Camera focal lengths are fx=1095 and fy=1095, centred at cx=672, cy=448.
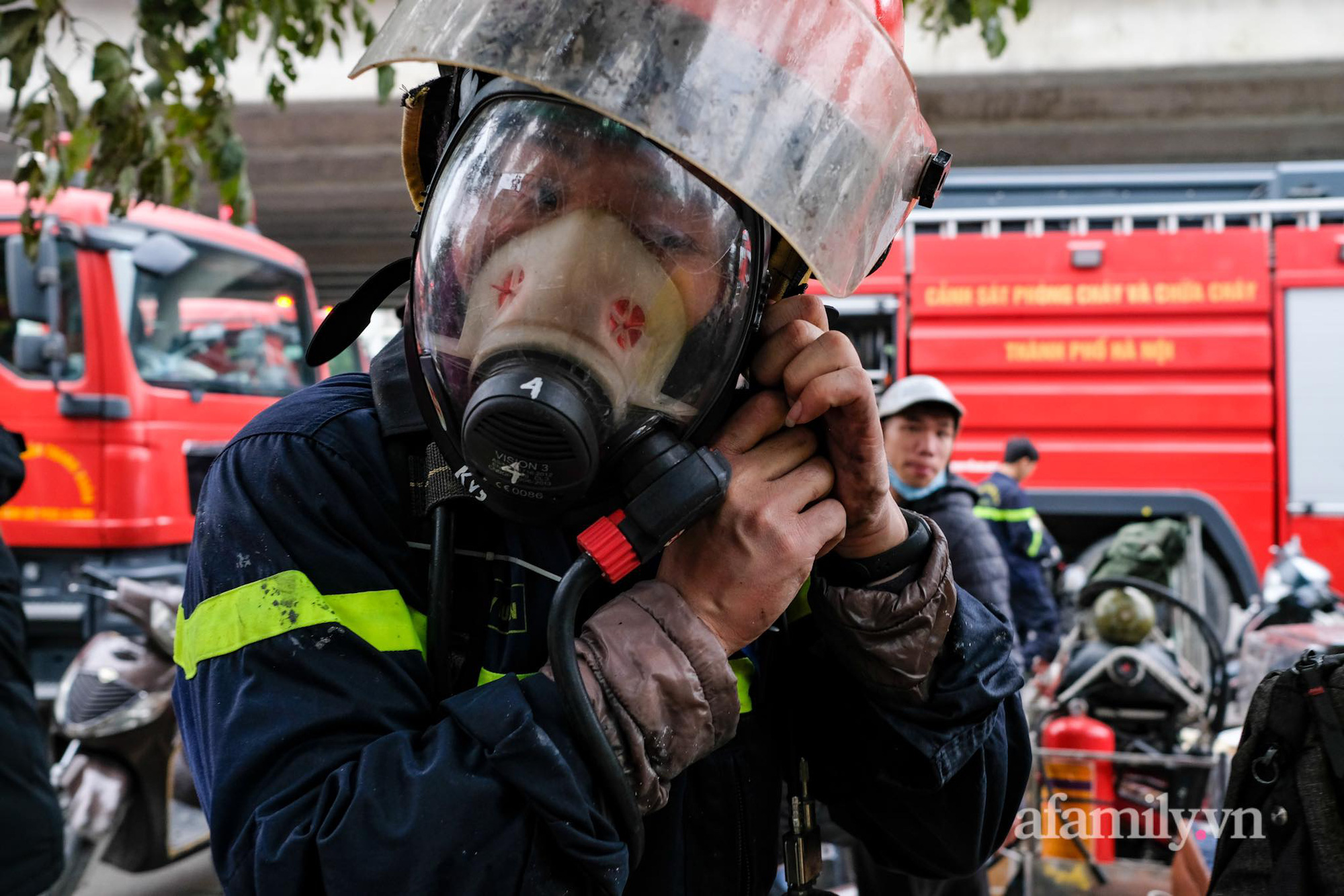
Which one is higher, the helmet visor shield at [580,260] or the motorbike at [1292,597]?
the helmet visor shield at [580,260]

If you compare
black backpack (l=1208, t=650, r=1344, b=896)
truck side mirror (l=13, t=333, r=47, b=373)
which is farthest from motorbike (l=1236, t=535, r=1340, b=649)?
truck side mirror (l=13, t=333, r=47, b=373)

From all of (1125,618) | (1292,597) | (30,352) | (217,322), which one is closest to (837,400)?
(1125,618)

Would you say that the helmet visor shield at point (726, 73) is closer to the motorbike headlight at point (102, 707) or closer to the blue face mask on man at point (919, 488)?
the blue face mask on man at point (919, 488)

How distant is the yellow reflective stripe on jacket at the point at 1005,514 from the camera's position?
220 inches

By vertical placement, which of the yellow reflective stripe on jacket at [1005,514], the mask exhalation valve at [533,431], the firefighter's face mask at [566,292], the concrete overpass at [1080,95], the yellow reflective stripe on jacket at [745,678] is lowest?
the yellow reflective stripe on jacket at [1005,514]

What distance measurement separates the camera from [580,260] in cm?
97

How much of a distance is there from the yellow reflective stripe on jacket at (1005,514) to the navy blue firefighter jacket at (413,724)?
4505mm

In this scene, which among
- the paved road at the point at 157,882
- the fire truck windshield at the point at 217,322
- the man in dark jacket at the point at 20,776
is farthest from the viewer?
the fire truck windshield at the point at 217,322

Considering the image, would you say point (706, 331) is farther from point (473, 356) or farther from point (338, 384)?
point (338, 384)

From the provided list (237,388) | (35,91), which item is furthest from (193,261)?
(35,91)

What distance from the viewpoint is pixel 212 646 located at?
960 mm

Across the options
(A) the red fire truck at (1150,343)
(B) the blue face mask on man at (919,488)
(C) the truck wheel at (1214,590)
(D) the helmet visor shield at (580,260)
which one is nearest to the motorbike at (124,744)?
(B) the blue face mask on man at (919,488)

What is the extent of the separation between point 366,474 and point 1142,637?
400 centimetres

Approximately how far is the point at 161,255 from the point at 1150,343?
259 inches
